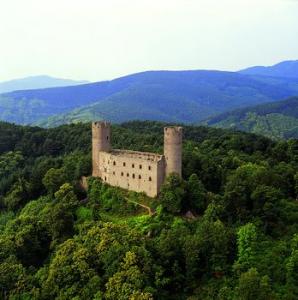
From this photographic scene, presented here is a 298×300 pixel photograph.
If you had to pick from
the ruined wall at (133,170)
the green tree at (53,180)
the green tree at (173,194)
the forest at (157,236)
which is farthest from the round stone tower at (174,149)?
the green tree at (53,180)

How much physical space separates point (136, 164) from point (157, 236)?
8.91 m

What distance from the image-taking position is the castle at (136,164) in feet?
169

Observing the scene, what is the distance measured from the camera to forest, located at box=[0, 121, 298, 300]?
4159 centimetres

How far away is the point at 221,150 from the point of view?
7775 cm

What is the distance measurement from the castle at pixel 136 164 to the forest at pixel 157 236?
3.73 ft

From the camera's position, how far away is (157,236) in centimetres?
4647

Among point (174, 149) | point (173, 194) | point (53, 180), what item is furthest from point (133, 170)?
point (53, 180)

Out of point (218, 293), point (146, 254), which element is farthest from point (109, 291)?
point (218, 293)

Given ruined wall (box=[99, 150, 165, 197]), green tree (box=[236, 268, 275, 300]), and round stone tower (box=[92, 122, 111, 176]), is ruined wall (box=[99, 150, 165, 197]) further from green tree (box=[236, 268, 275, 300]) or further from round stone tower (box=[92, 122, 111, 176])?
green tree (box=[236, 268, 275, 300])

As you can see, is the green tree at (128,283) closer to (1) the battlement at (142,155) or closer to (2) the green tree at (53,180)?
(1) the battlement at (142,155)

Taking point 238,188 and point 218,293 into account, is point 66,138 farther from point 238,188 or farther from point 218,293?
point 218,293

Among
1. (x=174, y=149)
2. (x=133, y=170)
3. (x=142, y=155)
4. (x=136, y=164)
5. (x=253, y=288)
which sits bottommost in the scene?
(x=253, y=288)

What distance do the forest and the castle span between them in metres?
1.14

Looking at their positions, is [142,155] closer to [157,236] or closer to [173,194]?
[173,194]
